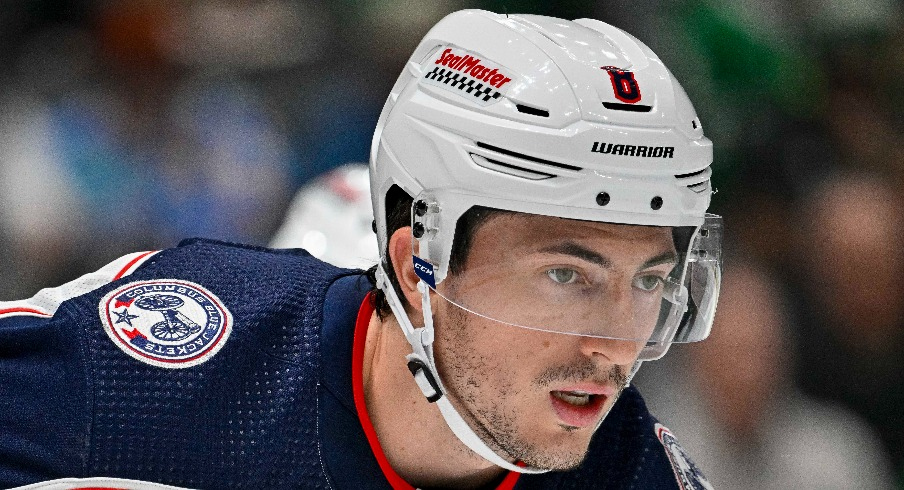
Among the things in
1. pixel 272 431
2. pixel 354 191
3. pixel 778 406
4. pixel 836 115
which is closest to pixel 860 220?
pixel 836 115

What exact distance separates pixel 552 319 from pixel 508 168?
0.23 metres

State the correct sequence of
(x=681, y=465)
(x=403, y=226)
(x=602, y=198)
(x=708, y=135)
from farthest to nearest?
(x=708, y=135), (x=681, y=465), (x=403, y=226), (x=602, y=198)

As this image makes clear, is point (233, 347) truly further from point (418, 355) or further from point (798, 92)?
point (798, 92)

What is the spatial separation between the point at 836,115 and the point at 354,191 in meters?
1.35

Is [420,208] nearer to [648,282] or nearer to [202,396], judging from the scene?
[648,282]

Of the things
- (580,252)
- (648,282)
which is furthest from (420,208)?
Answer: (648,282)

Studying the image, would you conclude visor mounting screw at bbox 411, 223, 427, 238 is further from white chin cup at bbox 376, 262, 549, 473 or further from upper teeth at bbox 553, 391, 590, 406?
upper teeth at bbox 553, 391, 590, 406

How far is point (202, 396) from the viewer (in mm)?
2059

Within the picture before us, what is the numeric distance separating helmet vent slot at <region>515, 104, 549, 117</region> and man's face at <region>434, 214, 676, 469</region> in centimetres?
15

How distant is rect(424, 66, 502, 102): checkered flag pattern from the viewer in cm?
190

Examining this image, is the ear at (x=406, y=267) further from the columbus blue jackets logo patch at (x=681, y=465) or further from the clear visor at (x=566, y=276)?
the columbus blue jackets logo patch at (x=681, y=465)

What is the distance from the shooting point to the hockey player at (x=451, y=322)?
6.09 ft

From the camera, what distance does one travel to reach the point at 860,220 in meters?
3.31

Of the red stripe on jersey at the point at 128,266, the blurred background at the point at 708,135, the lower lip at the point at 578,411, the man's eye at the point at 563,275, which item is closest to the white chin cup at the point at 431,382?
the lower lip at the point at 578,411
